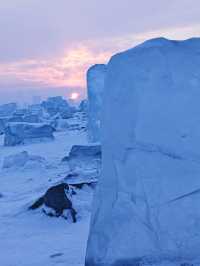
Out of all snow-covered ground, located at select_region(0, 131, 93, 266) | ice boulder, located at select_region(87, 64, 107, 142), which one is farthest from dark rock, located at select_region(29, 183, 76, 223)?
ice boulder, located at select_region(87, 64, 107, 142)

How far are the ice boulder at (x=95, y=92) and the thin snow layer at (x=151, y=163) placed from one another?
1108cm

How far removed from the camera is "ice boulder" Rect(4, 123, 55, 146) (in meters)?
18.5

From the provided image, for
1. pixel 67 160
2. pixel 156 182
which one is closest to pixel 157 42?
pixel 156 182

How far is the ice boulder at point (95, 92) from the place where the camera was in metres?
14.9

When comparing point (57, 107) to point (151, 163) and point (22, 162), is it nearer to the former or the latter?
point (22, 162)

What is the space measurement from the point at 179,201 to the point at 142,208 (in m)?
0.24

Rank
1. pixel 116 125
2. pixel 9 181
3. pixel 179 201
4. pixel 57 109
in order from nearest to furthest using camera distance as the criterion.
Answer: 1. pixel 179 201
2. pixel 116 125
3. pixel 9 181
4. pixel 57 109

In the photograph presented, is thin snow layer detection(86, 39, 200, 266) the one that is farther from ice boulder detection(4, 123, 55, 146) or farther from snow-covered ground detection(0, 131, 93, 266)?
ice boulder detection(4, 123, 55, 146)

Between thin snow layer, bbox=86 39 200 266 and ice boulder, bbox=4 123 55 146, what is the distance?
49.2ft

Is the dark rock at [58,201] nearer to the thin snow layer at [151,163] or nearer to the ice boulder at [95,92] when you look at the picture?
the thin snow layer at [151,163]

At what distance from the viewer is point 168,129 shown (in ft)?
11.4

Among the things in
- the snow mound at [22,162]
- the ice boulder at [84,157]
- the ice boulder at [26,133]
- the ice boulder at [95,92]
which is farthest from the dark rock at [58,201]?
the ice boulder at [26,133]

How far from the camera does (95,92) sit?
1502 cm

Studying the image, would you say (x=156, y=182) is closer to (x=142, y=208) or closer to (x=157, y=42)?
(x=142, y=208)
